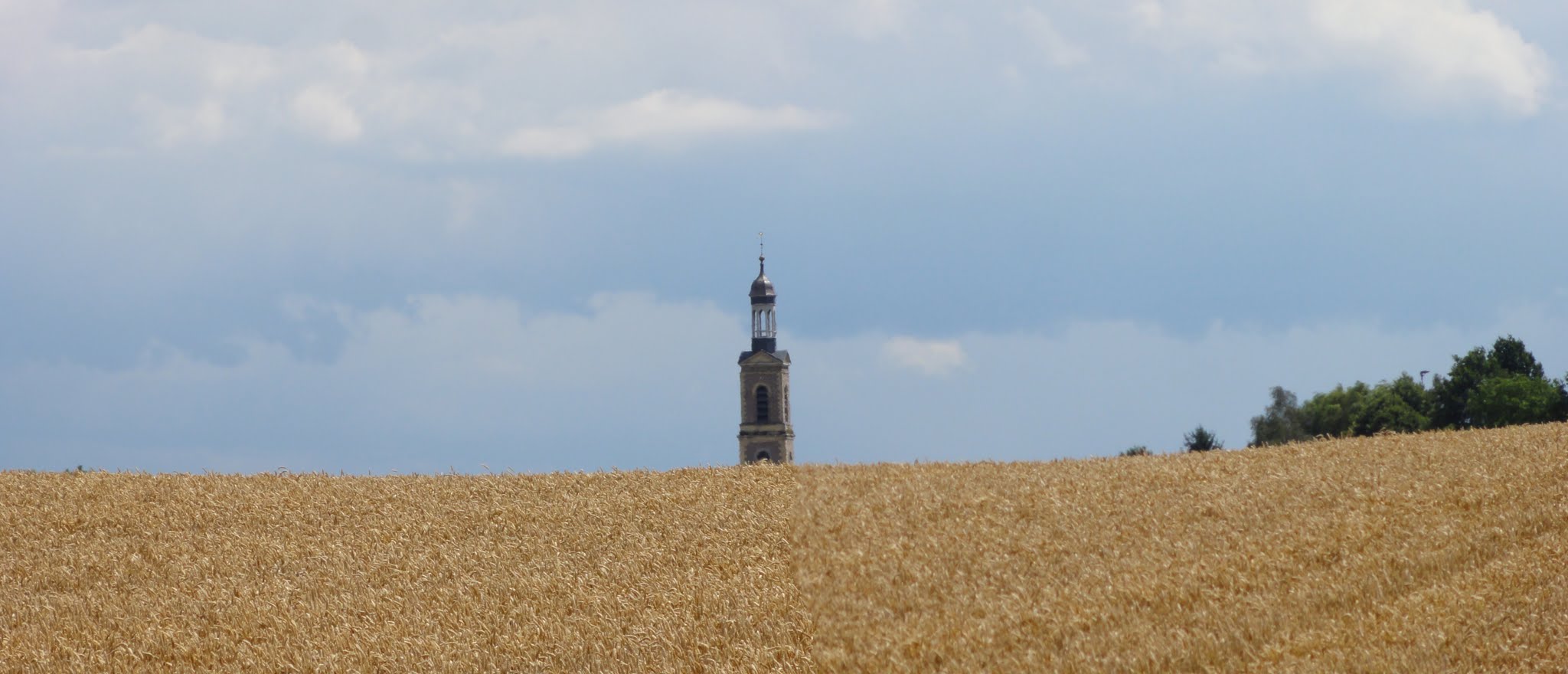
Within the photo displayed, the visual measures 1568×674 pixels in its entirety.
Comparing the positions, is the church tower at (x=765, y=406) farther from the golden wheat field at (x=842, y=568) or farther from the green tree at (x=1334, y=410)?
the golden wheat field at (x=842, y=568)

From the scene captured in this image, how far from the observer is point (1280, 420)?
82.8 meters

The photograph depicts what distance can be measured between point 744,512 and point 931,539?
3654 millimetres

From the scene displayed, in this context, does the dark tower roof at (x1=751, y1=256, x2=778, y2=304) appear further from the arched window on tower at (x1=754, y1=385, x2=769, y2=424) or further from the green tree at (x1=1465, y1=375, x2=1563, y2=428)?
the green tree at (x1=1465, y1=375, x2=1563, y2=428)

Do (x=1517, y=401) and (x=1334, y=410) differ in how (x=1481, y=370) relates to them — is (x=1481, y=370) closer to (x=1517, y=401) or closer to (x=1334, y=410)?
(x=1517, y=401)

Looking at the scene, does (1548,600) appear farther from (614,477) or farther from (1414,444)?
(614,477)

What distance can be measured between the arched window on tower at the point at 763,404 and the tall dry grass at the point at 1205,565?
51147mm

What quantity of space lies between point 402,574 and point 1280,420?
7377cm

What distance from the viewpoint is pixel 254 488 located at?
945 inches

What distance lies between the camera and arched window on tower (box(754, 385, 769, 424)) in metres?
73.3

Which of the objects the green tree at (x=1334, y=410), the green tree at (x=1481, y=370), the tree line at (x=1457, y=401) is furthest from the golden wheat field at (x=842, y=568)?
the green tree at (x=1334, y=410)

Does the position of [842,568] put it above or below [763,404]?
below

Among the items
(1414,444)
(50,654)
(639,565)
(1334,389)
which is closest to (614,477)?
(639,565)

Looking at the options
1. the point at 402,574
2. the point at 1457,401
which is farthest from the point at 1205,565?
the point at 1457,401

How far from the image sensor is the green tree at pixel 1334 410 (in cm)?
7412
